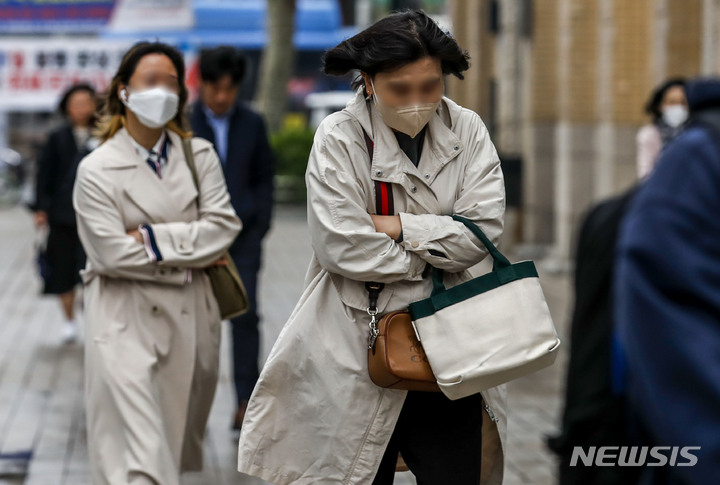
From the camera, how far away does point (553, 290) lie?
41.7 ft

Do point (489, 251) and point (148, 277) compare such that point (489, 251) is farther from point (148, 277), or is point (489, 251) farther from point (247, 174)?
point (247, 174)

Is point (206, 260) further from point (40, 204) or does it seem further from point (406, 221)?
point (40, 204)

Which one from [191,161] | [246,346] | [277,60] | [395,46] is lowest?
[246,346]

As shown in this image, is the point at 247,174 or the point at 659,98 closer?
the point at 247,174

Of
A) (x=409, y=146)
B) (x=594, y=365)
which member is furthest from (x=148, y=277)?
(x=594, y=365)

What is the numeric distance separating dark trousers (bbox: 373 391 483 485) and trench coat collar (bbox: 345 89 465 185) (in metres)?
0.68

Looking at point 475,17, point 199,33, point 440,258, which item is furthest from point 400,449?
point 199,33

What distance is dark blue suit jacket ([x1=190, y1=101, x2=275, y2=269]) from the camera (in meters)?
7.16

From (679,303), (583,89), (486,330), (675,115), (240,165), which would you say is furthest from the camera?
(583,89)

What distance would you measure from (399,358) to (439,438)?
34 cm

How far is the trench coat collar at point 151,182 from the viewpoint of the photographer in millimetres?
5086

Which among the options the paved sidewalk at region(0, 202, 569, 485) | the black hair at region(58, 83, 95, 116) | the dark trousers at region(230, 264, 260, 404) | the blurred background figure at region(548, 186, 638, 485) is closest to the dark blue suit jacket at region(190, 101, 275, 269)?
the dark trousers at region(230, 264, 260, 404)

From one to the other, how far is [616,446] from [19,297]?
1140 centimetres

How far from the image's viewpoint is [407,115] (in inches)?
148
